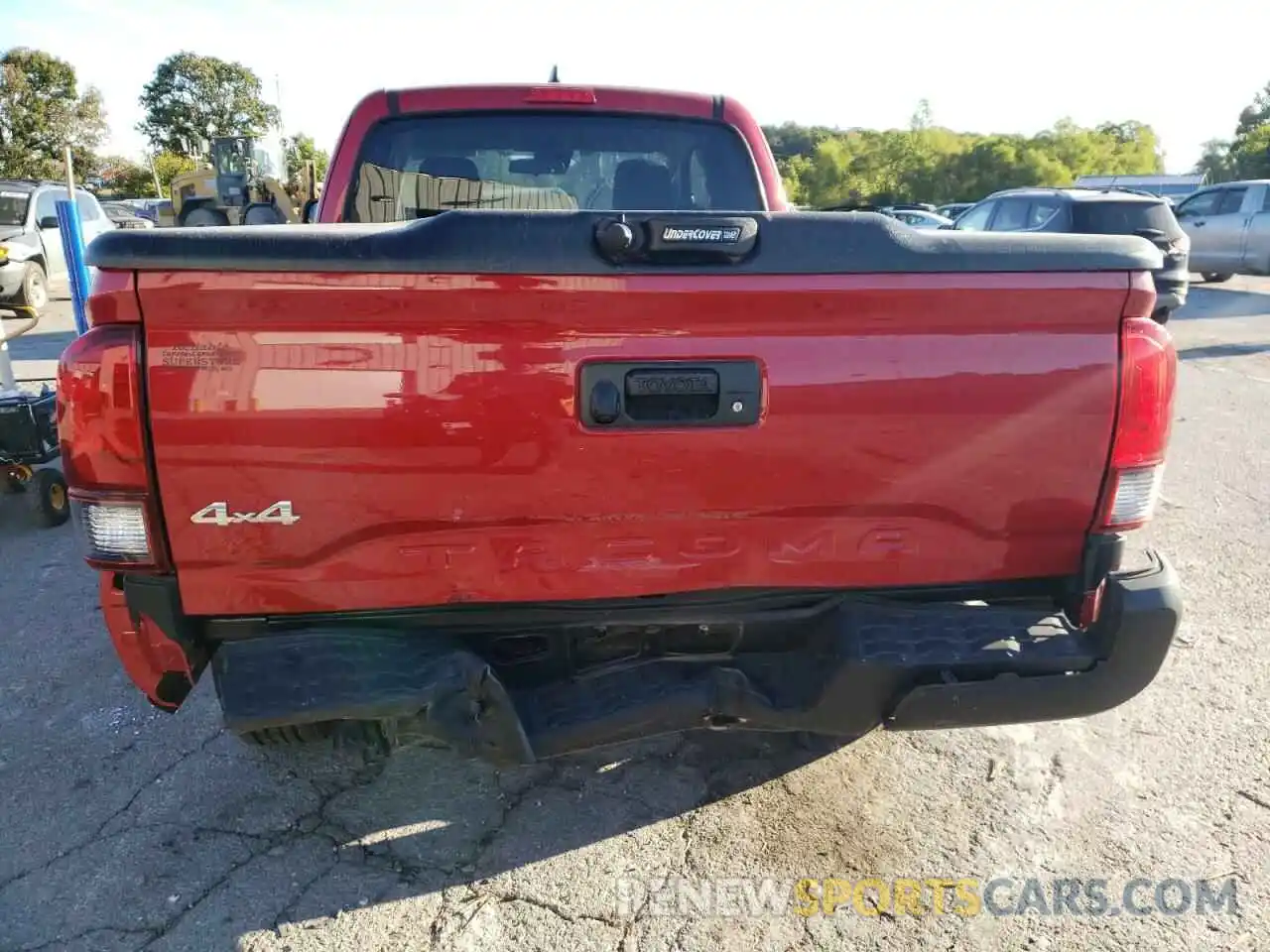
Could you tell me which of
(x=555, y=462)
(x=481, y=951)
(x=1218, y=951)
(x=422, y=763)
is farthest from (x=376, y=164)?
(x=1218, y=951)

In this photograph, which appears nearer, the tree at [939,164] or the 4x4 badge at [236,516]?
the 4x4 badge at [236,516]

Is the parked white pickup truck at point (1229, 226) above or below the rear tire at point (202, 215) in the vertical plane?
above

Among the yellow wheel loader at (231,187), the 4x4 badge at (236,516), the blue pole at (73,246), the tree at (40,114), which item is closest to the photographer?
the 4x4 badge at (236,516)

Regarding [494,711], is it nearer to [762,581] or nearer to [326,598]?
[326,598]

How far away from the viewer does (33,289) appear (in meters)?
12.7

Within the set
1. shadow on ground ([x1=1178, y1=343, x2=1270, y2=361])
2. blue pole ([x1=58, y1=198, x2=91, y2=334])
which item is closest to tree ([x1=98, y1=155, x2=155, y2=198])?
blue pole ([x1=58, y1=198, x2=91, y2=334])

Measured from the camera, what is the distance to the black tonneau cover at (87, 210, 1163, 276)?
188 centimetres

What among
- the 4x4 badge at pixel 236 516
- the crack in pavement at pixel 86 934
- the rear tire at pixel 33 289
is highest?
the 4x4 badge at pixel 236 516

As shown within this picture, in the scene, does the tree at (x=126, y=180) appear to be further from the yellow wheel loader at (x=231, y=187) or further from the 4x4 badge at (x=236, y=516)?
the 4x4 badge at (x=236, y=516)

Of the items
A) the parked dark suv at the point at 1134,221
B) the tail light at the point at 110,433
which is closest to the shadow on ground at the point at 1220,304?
Result: the parked dark suv at the point at 1134,221

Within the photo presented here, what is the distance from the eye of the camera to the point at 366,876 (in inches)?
98.2

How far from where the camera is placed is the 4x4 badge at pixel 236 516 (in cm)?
199

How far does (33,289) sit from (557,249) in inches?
545

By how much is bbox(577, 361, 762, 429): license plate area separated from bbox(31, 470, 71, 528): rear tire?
4535 mm
